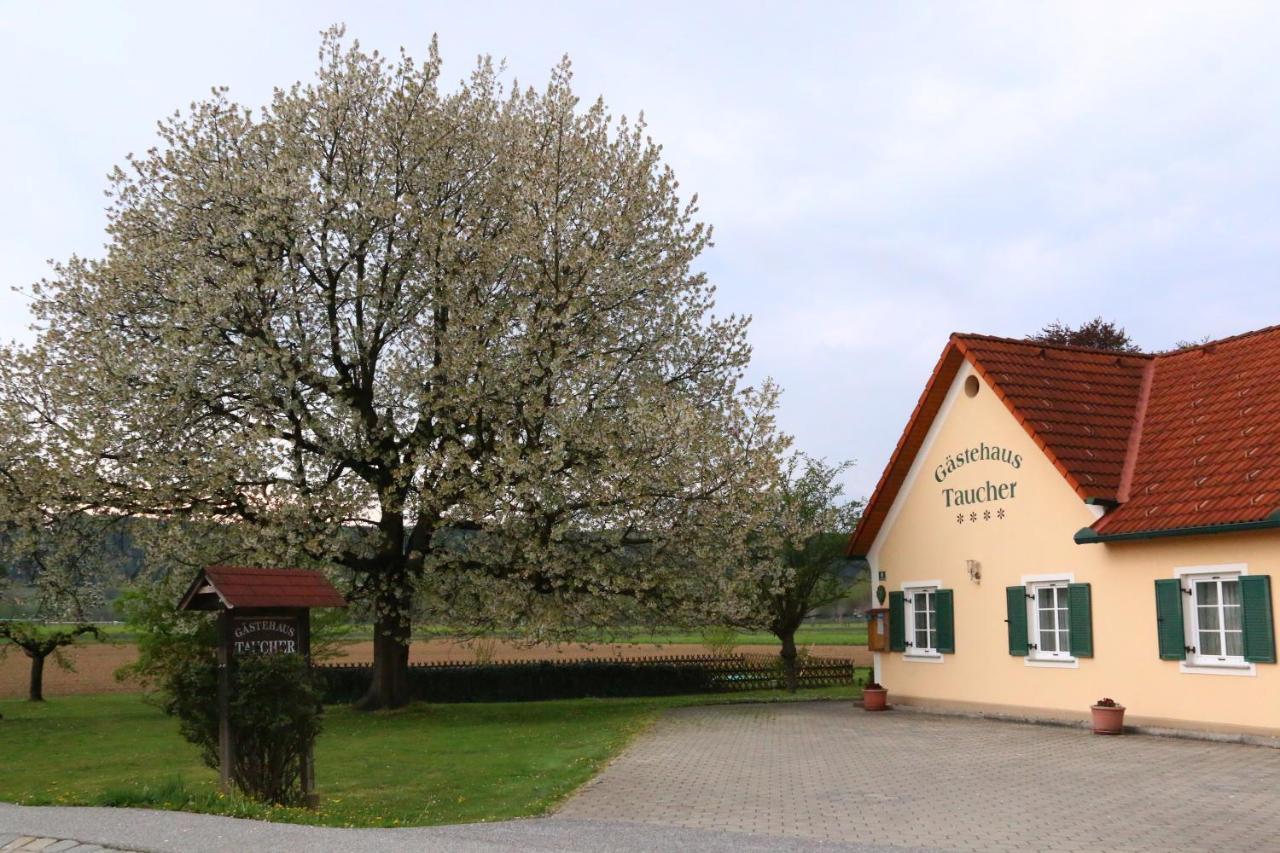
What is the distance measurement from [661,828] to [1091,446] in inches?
473

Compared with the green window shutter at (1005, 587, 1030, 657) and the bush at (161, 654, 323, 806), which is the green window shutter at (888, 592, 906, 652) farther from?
the bush at (161, 654, 323, 806)

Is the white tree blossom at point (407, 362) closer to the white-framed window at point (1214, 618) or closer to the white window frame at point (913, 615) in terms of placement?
the white window frame at point (913, 615)

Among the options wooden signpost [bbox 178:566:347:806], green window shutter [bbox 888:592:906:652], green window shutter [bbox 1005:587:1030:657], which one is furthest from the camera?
green window shutter [bbox 888:592:906:652]

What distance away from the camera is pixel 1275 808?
35.0 ft

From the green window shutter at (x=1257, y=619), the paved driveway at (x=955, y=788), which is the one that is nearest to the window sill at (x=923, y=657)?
the paved driveway at (x=955, y=788)

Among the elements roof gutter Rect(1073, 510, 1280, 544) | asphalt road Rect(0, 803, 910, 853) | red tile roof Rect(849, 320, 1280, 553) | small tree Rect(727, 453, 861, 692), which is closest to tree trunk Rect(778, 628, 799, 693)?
small tree Rect(727, 453, 861, 692)

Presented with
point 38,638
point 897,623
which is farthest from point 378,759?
point 38,638

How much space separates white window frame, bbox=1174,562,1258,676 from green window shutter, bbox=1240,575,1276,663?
0.54 ft

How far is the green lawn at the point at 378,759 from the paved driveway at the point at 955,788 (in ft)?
3.52

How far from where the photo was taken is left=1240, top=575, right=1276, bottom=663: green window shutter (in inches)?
592

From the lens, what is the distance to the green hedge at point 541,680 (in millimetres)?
27469

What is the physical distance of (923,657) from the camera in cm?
2152

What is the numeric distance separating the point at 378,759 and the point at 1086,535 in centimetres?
1109

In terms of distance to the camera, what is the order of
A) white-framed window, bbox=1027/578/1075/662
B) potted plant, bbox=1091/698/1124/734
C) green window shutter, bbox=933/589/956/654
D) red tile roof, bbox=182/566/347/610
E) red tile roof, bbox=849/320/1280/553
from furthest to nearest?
green window shutter, bbox=933/589/956/654 < white-framed window, bbox=1027/578/1075/662 < potted plant, bbox=1091/698/1124/734 < red tile roof, bbox=849/320/1280/553 < red tile roof, bbox=182/566/347/610
